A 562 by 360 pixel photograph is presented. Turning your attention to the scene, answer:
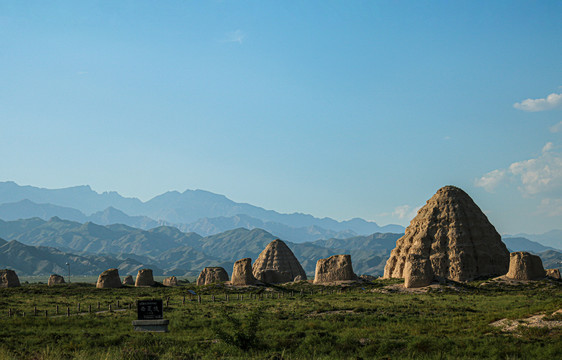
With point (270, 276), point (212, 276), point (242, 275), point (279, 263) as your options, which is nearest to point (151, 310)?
point (242, 275)

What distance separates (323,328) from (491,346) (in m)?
11.4

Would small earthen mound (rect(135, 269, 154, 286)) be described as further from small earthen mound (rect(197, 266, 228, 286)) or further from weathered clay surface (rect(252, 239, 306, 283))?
weathered clay surface (rect(252, 239, 306, 283))

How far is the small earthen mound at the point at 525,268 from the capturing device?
72688mm

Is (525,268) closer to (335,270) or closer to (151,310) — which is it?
(335,270)

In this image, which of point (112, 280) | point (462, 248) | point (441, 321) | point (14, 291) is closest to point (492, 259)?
point (462, 248)

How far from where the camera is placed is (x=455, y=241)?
272ft

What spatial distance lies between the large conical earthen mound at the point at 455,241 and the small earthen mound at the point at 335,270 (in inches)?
380

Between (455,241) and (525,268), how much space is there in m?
12.3

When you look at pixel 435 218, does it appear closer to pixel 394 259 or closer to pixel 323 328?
pixel 394 259

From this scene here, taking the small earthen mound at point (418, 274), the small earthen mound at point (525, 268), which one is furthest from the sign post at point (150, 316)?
the small earthen mound at point (525, 268)

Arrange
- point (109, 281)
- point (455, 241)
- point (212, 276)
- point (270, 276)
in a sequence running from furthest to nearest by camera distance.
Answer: point (270, 276), point (212, 276), point (109, 281), point (455, 241)

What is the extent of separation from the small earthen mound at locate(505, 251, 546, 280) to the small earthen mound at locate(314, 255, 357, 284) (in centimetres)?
2566

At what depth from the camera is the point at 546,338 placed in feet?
86.0

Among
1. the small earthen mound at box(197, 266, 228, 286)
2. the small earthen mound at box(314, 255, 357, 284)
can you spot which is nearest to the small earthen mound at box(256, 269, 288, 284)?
the small earthen mound at box(197, 266, 228, 286)
